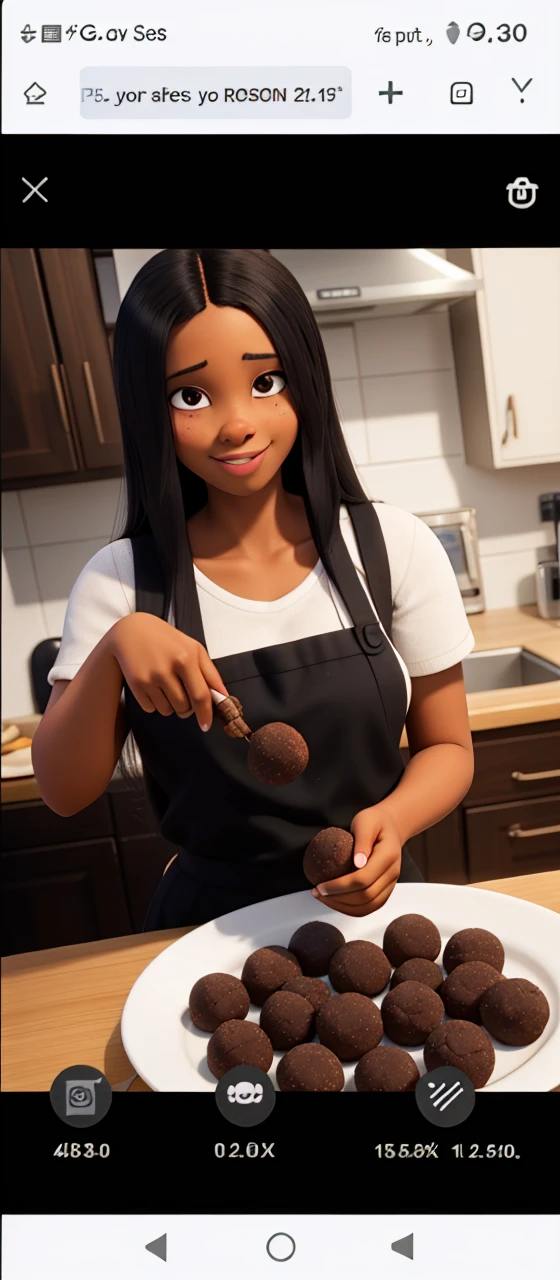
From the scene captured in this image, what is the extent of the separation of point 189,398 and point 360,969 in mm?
330

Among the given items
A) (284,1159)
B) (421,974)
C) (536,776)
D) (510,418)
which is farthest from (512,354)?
(284,1159)

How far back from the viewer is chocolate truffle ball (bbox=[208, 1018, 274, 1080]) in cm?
40

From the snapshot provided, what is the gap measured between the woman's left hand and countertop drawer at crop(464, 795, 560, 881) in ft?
0.16

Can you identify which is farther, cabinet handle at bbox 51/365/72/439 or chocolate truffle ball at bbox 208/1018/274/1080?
cabinet handle at bbox 51/365/72/439

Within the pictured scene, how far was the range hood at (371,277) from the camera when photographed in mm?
390

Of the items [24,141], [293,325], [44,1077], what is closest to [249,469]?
[293,325]

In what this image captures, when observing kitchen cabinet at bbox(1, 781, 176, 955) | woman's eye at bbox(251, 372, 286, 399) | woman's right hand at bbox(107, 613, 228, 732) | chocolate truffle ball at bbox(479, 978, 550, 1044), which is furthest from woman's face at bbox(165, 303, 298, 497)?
chocolate truffle ball at bbox(479, 978, 550, 1044)

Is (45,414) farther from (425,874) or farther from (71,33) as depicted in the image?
(425,874)

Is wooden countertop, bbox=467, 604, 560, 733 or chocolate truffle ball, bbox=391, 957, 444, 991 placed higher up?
wooden countertop, bbox=467, 604, 560, 733

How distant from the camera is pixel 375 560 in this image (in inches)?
17.7

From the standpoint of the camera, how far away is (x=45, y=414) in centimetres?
79

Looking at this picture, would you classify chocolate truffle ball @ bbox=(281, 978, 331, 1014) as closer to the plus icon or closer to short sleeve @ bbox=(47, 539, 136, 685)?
short sleeve @ bbox=(47, 539, 136, 685)

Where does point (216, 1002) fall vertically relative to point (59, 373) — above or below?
below

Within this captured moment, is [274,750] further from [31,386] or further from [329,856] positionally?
[31,386]
